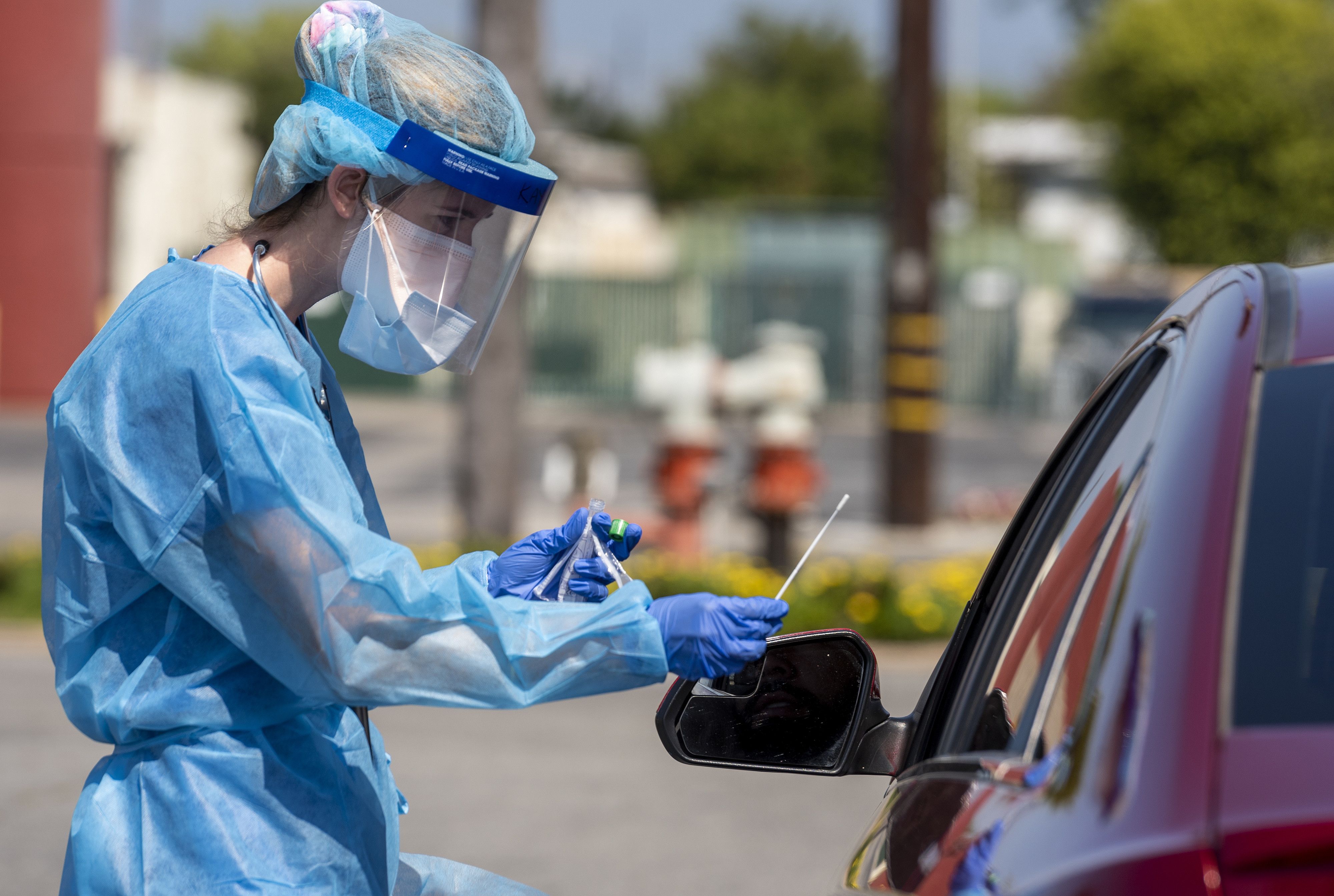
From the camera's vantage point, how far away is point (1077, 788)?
4.32 ft

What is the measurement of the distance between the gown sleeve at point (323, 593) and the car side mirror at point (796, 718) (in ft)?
1.09

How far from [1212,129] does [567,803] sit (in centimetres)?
3919

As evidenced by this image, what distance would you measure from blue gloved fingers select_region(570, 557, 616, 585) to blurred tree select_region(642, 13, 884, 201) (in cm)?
4610

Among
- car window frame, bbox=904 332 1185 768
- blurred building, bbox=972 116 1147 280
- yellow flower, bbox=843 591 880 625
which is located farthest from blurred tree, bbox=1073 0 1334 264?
car window frame, bbox=904 332 1185 768

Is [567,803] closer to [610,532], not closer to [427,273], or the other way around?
[610,532]

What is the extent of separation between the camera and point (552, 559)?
2299mm

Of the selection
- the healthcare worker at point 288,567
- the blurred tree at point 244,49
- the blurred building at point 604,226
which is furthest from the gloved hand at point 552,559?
the blurred tree at point 244,49

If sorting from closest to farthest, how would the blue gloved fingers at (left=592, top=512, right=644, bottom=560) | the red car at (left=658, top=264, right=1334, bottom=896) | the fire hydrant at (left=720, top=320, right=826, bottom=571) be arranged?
1. the red car at (left=658, top=264, right=1334, bottom=896)
2. the blue gloved fingers at (left=592, top=512, right=644, bottom=560)
3. the fire hydrant at (left=720, top=320, right=826, bottom=571)

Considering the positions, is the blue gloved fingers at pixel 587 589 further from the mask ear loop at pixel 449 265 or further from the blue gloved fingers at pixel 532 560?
the mask ear loop at pixel 449 265

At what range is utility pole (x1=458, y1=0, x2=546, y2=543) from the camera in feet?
32.3

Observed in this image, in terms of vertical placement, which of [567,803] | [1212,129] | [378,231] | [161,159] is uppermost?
[378,231]

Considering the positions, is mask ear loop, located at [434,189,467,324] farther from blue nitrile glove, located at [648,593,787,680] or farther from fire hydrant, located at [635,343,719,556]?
fire hydrant, located at [635,343,719,556]

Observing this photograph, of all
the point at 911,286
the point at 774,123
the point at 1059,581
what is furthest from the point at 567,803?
the point at 774,123

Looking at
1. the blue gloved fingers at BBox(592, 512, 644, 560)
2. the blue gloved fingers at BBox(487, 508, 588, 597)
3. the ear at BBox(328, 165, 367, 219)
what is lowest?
the blue gloved fingers at BBox(487, 508, 588, 597)
